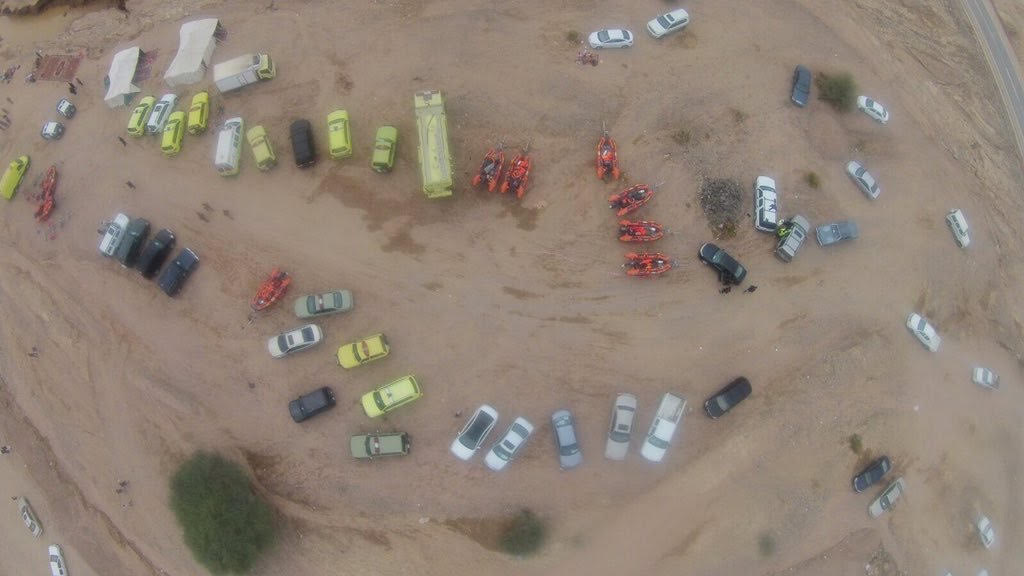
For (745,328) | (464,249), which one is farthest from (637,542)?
(464,249)

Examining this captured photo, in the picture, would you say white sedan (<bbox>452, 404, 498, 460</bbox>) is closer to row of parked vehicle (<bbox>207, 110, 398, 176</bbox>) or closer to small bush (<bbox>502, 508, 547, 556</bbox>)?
small bush (<bbox>502, 508, 547, 556</bbox>)

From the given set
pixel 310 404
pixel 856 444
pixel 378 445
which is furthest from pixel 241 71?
pixel 856 444

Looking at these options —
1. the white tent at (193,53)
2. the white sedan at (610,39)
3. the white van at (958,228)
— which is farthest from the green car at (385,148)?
the white van at (958,228)

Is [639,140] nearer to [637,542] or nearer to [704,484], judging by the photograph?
[704,484]

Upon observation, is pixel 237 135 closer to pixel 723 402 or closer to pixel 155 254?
pixel 155 254

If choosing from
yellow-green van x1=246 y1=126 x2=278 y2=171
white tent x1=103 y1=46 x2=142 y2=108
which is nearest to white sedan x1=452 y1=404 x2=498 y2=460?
yellow-green van x1=246 y1=126 x2=278 y2=171

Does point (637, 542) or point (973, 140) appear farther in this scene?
point (973, 140)

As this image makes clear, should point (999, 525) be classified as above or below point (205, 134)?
below
